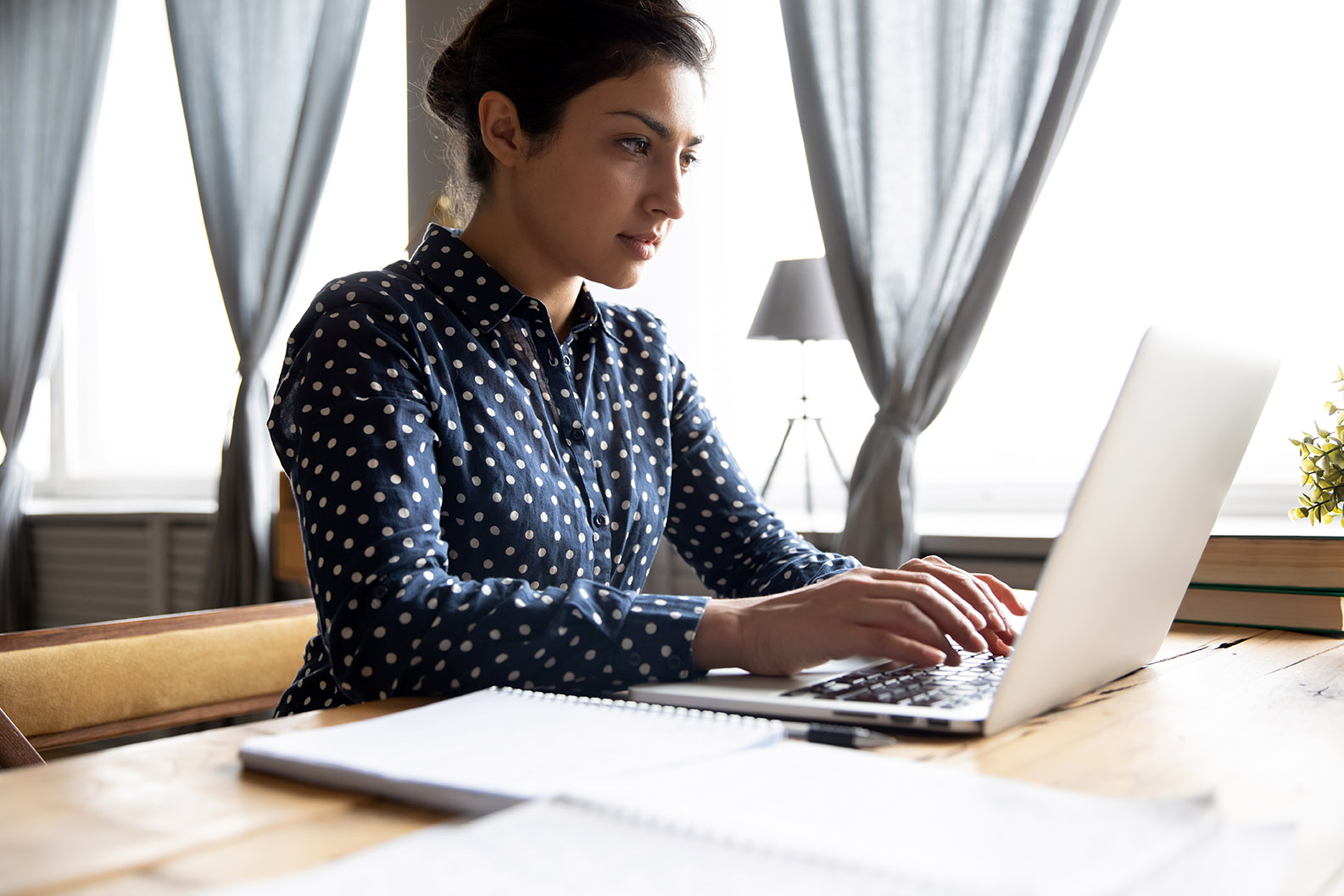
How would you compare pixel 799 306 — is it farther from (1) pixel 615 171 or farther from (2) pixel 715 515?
(1) pixel 615 171

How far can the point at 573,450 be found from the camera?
1246 millimetres

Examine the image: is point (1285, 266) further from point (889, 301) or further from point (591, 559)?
point (591, 559)

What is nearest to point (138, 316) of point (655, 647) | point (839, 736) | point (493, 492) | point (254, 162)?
point (254, 162)

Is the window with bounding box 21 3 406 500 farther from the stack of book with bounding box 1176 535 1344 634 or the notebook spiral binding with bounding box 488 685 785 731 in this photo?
the notebook spiral binding with bounding box 488 685 785 731

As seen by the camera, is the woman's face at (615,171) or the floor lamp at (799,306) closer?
the woman's face at (615,171)

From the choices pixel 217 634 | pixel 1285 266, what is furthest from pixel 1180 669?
pixel 1285 266

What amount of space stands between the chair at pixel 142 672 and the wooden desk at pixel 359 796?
0.47 metres

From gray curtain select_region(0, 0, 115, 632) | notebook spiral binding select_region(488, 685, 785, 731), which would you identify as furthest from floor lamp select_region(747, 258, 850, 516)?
gray curtain select_region(0, 0, 115, 632)

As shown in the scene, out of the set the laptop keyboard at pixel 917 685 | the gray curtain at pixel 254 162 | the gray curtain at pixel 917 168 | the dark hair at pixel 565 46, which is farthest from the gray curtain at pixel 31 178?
the laptop keyboard at pixel 917 685

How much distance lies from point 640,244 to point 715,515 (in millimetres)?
358

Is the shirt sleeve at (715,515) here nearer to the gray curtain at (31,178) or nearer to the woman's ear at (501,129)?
the woman's ear at (501,129)

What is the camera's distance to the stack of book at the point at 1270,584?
3.60 ft

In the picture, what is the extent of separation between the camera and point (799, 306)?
7.61 ft

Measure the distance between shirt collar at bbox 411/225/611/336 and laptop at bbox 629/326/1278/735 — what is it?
1.72 ft
